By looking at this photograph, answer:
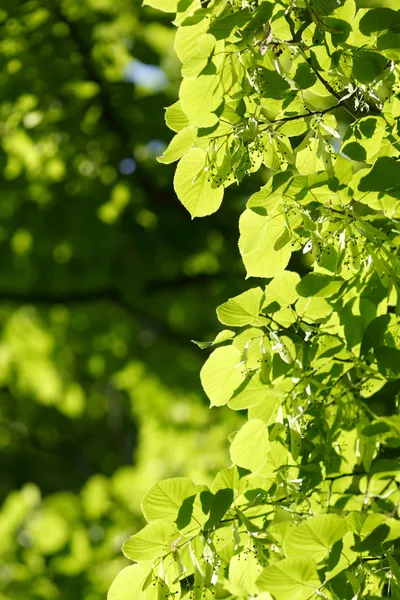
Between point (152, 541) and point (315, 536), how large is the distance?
24cm

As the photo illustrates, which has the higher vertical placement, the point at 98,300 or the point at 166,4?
Answer: the point at 166,4

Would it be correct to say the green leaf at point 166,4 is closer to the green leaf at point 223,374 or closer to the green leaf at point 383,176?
the green leaf at point 383,176

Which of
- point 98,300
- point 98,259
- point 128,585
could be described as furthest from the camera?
point 98,300

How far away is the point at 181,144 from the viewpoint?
1.19 m

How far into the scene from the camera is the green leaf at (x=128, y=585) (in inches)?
45.8

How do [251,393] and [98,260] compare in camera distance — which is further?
[98,260]

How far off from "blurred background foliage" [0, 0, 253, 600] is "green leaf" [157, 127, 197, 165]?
2.03 m

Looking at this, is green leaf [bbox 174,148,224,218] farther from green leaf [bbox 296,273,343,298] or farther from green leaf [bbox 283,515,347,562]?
green leaf [bbox 283,515,347,562]

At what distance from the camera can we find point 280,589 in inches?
42.2

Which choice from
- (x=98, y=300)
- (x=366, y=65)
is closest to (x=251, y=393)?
(x=366, y=65)

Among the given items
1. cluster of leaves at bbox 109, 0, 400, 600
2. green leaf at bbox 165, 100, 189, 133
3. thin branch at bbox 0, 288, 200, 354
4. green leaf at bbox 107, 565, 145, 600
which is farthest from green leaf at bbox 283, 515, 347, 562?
thin branch at bbox 0, 288, 200, 354

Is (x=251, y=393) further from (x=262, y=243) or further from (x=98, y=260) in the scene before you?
(x=98, y=260)

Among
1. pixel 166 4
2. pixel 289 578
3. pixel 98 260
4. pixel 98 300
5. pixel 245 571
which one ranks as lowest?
pixel 98 300

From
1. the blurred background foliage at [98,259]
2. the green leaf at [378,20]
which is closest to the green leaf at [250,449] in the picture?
the green leaf at [378,20]
